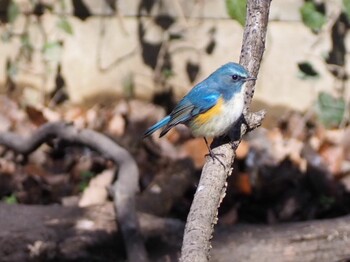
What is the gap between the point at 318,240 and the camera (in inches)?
172

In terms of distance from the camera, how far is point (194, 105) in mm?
4062

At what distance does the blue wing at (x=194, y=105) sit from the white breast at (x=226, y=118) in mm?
111

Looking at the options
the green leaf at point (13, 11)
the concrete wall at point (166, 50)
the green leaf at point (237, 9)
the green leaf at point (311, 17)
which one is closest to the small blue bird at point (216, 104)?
the green leaf at point (237, 9)

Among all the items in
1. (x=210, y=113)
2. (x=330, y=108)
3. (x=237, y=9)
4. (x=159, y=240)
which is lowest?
(x=159, y=240)

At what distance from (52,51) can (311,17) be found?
185cm

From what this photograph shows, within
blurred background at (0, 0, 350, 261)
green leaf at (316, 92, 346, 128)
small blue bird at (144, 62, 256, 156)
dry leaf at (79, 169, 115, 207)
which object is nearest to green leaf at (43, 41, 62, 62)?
blurred background at (0, 0, 350, 261)

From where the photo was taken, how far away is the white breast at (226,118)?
12.1 feet

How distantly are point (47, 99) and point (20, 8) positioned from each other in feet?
2.29

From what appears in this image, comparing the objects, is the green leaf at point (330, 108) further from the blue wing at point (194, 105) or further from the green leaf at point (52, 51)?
the blue wing at point (194, 105)

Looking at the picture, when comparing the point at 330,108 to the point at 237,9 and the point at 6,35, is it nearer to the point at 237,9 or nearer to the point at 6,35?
the point at 237,9

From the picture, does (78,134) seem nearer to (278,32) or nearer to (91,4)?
(91,4)

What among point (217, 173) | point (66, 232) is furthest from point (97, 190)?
point (217, 173)

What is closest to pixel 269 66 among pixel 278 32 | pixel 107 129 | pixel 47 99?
pixel 278 32

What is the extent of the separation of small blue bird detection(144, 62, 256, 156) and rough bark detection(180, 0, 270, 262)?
0.06 meters
